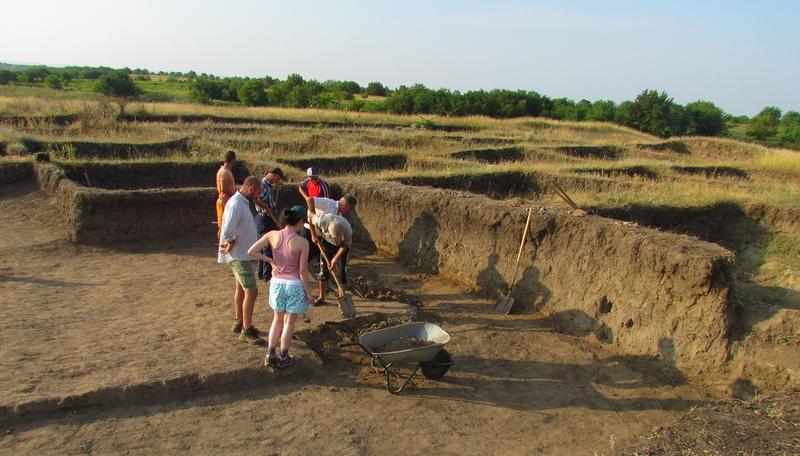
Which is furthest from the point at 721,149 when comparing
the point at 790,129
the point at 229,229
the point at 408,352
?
the point at 790,129

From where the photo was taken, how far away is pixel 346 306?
6.36 m

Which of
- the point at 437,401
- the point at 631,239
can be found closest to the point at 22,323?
the point at 437,401

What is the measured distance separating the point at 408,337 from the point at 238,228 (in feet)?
6.10

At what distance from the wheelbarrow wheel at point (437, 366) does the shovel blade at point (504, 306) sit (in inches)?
71.1

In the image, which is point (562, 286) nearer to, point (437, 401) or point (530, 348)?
point (530, 348)

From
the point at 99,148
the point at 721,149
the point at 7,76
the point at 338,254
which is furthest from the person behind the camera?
the point at 7,76

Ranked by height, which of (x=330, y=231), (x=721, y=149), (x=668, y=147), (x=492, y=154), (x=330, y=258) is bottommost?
(x=330, y=258)

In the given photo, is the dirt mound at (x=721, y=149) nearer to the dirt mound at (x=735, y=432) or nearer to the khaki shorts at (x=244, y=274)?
the dirt mound at (x=735, y=432)

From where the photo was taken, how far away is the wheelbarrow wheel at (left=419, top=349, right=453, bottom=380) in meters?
5.36

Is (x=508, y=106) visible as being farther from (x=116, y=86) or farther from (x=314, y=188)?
(x=314, y=188)

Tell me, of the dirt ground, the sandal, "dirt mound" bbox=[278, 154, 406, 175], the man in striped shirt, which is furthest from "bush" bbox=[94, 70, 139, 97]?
the sandal

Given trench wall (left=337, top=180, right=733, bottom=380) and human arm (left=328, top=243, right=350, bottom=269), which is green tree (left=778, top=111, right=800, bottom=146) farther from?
human arm (left=328, top=243, right=350, bottom=269)

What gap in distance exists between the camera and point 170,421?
4.43 meters

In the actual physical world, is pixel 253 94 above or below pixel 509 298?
above
